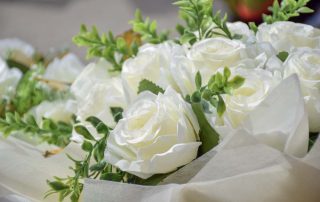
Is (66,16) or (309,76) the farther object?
(66,16)

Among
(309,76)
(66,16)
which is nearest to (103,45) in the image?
(309,76)

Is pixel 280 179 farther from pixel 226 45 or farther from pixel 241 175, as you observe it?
pixel 226 45

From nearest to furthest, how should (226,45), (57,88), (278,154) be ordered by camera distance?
(278,154) < (226,45) < (57,88)

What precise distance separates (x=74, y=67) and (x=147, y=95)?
39cm

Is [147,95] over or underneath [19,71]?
over

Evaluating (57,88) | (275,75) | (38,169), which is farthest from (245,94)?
(57,88)

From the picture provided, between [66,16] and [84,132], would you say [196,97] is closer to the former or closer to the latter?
[84,132]

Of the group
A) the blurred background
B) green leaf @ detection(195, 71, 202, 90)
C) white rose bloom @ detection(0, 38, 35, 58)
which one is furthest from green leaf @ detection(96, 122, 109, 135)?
the blurred background

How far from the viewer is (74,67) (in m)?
0.88

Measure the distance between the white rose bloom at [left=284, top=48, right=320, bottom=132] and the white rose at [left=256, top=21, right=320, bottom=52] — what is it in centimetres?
4

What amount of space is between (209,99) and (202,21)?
14cm

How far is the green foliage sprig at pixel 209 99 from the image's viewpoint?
47cm

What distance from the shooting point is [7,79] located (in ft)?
2.73

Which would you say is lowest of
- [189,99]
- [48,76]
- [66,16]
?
[66,16]
